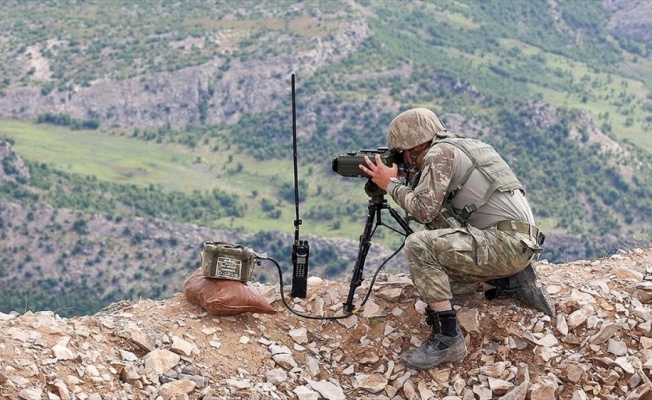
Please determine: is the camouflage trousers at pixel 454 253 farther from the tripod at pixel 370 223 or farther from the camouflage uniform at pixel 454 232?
the tripod at pixel 370 223

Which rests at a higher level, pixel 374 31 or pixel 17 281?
pixel 374 31

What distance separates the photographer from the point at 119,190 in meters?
121

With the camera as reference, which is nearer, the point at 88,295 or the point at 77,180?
the point at 88,295

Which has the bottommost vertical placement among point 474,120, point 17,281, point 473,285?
point 17,281

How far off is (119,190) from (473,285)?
376ft

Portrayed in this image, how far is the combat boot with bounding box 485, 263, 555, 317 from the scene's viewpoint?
9.25 m

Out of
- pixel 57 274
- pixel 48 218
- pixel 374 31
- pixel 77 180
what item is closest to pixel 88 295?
pixel 57 274

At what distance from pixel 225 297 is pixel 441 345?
2025 mm

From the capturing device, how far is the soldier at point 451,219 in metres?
8.59

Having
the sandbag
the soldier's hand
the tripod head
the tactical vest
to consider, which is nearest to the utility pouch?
the sandbag

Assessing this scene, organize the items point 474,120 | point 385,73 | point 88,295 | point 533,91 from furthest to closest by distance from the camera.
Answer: point 533,91, point 385,73, point 474,120, point 88,295

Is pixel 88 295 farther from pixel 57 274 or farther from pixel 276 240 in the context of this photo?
pixel 276 240

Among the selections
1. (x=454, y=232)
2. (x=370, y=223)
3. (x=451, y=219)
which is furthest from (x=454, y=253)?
(x=370, y=223)

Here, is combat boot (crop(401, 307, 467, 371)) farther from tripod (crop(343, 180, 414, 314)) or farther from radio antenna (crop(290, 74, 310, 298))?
radio antenna (crop(290, 74, 310, 298))
